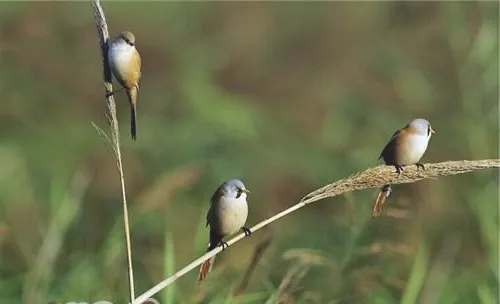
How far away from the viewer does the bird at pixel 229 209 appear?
915mm

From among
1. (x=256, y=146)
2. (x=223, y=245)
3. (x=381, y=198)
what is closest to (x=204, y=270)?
(x=223, y=245)

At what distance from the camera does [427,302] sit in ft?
6.82

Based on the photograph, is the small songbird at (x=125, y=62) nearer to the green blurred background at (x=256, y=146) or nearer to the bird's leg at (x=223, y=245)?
the bird's leg at (x=223, y=245)

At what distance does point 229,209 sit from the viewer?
0.93m

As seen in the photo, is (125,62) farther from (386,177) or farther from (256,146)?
(256,146)

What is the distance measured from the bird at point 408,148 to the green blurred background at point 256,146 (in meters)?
0.32

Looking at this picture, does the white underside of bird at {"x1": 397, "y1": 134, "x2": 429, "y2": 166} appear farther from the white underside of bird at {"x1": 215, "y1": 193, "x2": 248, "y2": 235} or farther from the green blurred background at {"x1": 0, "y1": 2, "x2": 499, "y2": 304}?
the green blurred background at {"x1": 0, "y1": 2, "x2": 499, "y2": 304}

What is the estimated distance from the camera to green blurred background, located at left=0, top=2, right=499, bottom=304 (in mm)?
2098

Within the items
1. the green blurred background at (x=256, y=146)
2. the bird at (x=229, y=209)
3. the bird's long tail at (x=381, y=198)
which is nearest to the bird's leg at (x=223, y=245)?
the bird at (x=229, y=209)

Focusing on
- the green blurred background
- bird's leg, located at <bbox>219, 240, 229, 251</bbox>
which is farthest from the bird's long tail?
the green blurred background

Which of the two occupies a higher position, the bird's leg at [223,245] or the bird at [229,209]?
the bird at [229,209]

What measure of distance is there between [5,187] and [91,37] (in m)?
2.32

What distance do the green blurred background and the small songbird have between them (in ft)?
1.41

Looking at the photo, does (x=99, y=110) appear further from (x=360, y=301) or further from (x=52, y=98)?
(x=360, y=301)
